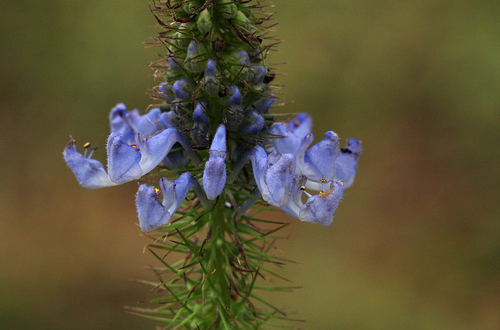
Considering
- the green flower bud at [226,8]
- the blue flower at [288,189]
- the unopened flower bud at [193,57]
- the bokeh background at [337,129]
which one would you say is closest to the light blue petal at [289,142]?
Answer: the blue flower at [288,189]

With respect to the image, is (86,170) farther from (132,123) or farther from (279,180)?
(279,180)

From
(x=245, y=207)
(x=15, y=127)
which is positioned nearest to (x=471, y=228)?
(x=245, y=207)

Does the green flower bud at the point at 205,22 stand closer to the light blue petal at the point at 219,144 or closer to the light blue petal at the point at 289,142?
the light blue petal at the point at 219,144

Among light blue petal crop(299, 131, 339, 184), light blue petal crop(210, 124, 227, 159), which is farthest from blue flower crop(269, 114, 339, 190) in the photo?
light blue petal crop(210, 124, 227, 159)

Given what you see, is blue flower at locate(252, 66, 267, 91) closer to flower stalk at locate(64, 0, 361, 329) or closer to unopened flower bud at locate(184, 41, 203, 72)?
flower stalk at locate(64, 0, 361, 329)

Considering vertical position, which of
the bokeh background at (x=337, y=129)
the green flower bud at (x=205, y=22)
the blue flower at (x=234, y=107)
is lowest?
the bokeh background at (x=337, y=129)

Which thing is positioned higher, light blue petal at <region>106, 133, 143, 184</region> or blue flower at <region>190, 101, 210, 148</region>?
blue flower at <region>190, 101, 210, 148</region>

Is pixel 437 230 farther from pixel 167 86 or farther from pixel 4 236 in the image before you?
pixel 4 236
